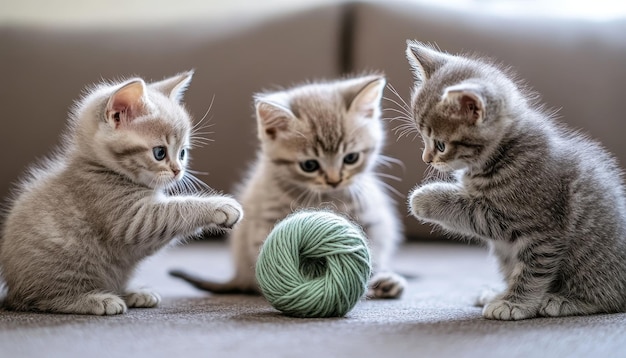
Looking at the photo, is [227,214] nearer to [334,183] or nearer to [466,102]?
[334,183]

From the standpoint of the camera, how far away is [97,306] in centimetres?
202

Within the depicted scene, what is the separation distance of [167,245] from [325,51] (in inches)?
66.9

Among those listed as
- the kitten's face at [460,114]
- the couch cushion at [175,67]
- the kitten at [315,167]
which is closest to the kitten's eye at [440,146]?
the kitten's face at [460,114]

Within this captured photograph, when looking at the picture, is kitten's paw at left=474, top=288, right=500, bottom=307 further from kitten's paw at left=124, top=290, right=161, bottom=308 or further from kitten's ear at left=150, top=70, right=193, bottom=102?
kitten's ear at left=150, top=70, right=193, bottom=102

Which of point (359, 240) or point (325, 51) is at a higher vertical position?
point (325, 51)

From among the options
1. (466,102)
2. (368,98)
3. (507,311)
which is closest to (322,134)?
(368,98)

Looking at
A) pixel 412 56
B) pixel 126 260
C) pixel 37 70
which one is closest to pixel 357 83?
pixel 412 56

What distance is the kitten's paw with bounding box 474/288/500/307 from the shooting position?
220 cm

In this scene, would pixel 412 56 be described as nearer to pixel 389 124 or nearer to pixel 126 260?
pixel 126 260

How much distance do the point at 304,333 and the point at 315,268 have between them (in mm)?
296

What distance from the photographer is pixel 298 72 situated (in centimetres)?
359

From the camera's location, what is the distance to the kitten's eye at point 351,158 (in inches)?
102

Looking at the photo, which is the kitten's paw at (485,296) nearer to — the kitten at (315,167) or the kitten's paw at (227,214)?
the kitten at (315,167)

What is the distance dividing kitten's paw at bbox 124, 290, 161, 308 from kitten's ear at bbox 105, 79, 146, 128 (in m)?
0.49
